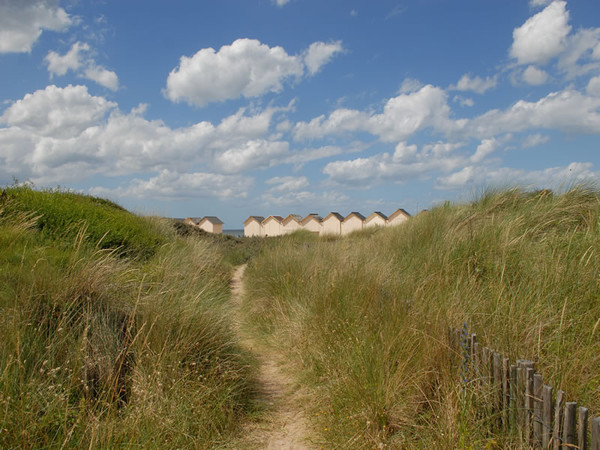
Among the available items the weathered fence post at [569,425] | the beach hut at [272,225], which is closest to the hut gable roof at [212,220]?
the beach hut at [272,225]

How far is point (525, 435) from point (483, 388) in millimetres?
382

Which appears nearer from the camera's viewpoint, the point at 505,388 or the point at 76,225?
the point at 505,388

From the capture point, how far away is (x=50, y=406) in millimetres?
2816

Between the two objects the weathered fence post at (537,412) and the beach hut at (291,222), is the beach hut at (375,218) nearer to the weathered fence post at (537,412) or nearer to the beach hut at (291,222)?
the beach hut at (291,222)

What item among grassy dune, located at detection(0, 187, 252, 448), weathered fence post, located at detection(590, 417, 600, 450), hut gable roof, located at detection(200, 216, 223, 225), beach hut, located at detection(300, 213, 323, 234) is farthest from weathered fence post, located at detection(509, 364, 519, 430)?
hut gable roof, located at detection(200, 216, 223, 225)

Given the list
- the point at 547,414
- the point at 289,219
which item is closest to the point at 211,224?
the point at 289,219

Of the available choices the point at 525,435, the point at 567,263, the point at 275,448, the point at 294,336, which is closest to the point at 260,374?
the point at 294,336

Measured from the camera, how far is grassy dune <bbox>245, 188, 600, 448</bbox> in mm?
3049

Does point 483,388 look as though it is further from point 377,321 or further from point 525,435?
point 377,321

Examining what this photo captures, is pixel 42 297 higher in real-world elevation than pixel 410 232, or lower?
lower

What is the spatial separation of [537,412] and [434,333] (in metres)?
1.13

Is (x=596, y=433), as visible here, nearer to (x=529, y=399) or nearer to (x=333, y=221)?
(x=529, y=399)

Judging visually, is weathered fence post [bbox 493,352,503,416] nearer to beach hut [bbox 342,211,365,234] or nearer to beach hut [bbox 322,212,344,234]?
beach hut [bbox 342,211,365,234]

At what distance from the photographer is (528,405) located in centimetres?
265
